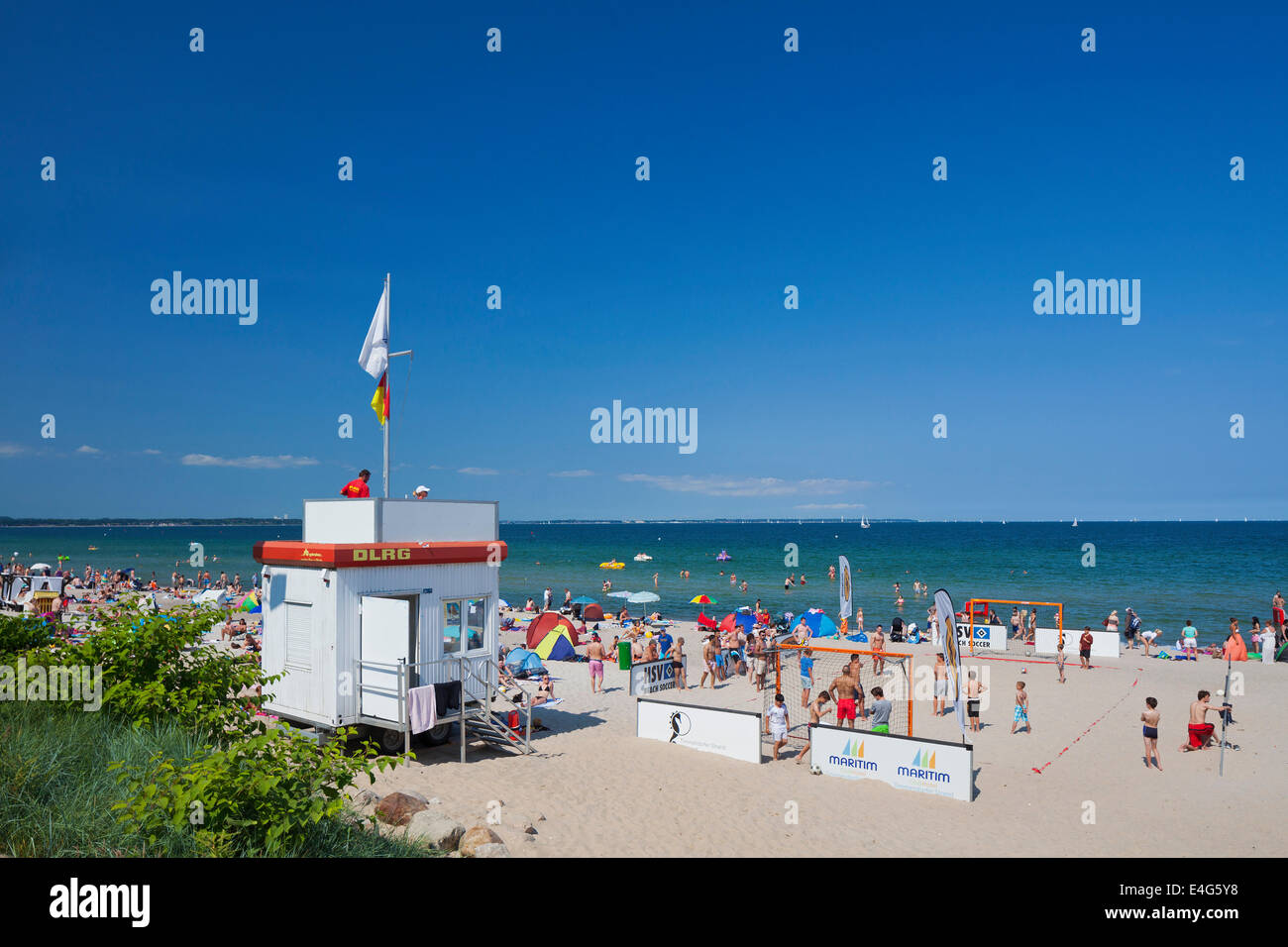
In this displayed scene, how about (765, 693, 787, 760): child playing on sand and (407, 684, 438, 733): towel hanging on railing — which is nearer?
(407, 684, 438, 733): towel hanging on railing

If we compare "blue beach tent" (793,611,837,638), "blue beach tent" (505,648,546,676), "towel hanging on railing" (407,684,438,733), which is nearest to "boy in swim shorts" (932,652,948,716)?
"blue beach tent" (793,611,837,638)

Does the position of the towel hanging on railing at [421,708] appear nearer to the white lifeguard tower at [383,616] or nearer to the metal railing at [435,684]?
the metal railing at [435,684]

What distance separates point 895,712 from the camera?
1934 centimetres

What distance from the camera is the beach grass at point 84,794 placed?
5539 mm

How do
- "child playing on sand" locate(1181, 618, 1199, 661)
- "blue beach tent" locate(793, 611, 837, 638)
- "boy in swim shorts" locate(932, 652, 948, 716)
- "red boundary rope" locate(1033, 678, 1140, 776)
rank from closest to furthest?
"red boundary rope" locate(1033, 678, 1140, 776) < "boy in swim shorts" locate(932, 652, 948, 716) < "child playing on sand" locate(1181, 618, 1199, 661) < "blue beach tent" locate(793, 611, 837, 638)

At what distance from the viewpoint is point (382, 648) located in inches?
541

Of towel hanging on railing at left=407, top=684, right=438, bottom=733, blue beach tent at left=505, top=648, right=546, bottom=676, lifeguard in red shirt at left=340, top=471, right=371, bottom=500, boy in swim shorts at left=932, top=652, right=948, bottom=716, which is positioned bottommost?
boy in swim shorts at left=932, top=652, right=948, bottom=716

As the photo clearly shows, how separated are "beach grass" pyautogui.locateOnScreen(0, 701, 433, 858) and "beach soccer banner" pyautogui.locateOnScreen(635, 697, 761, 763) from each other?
A: 865 cm

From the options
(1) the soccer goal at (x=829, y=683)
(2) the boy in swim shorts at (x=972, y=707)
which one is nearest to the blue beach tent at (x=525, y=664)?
(1) the soccer goal at (x=829, y=683)

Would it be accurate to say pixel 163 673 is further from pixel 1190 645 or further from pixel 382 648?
pixel 1190 645

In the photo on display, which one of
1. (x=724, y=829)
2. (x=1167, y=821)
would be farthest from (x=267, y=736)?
(x=1167, y=821)

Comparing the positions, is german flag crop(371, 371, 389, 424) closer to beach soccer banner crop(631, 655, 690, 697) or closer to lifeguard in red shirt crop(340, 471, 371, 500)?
Answer: lifeguard in red shirt crop(340, 471, 371, 500)

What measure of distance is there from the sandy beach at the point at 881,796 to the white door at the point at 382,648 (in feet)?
4.16

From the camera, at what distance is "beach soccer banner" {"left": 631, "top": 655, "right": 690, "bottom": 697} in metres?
21.8
